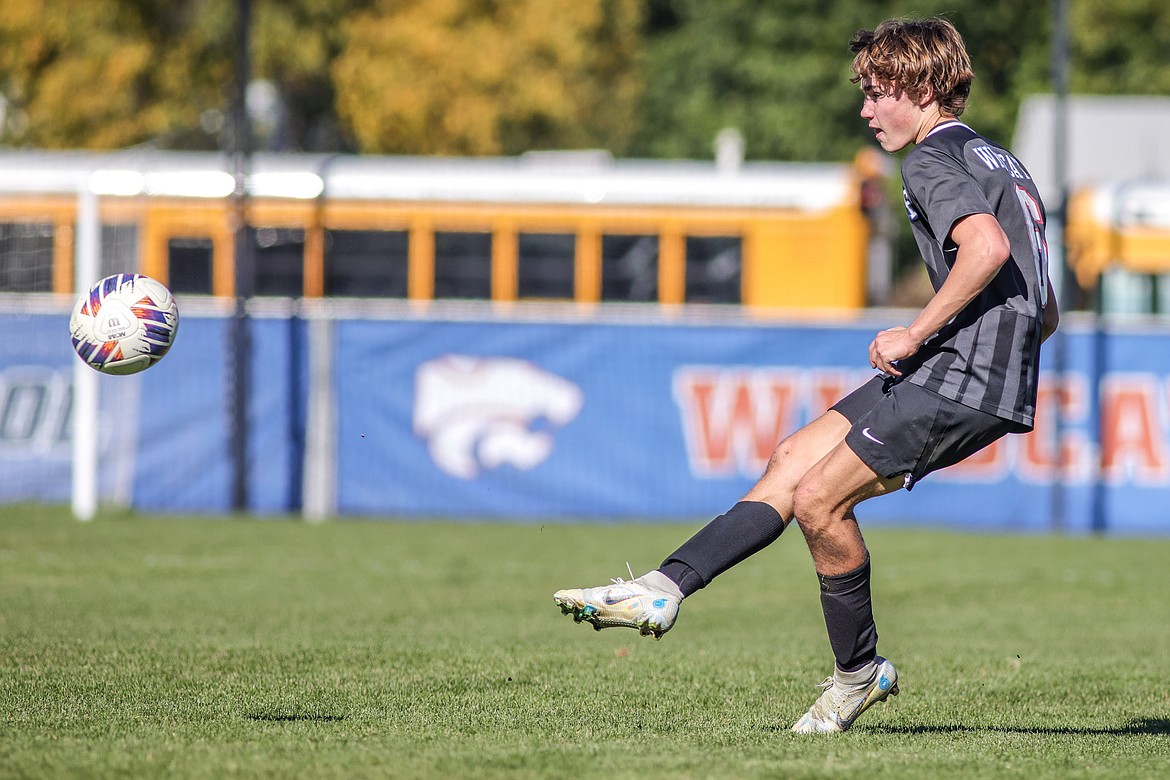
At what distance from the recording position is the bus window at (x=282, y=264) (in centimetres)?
1822

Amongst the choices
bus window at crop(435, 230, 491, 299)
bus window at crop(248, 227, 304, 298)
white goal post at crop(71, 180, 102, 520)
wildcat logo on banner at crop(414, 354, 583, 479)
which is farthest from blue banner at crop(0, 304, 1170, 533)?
bus window at crop(435, 230, 491, 299)

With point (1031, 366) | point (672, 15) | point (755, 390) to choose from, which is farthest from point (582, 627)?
point (672, 15)

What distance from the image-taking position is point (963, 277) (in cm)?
499

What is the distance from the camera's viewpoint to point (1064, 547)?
45.8 feet

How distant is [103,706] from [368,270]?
12.8 metres

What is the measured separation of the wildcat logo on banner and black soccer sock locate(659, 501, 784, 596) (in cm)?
971

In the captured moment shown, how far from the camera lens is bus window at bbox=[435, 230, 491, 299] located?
720 inches

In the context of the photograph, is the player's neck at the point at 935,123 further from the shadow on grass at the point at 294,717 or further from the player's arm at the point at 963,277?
the shadow on grass at the point at 294,717

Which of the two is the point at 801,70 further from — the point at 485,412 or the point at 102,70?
the point at 485,412

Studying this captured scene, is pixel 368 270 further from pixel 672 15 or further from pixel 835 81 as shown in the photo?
pixel 672 15

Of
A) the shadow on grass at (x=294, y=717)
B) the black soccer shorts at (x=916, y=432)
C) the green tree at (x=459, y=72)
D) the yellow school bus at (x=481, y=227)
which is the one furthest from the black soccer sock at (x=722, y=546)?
the green tree at (x=459, y=72)

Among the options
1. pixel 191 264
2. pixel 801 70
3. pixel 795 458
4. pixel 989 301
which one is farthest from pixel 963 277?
pixel 801 70

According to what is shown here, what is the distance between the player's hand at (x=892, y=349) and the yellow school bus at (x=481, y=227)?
13213mm

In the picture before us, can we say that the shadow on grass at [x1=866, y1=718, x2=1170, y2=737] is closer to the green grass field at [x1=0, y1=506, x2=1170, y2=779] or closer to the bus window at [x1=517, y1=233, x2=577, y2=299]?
the green grass field at [x1=0, y1=506, x2=1170, y2=779]
